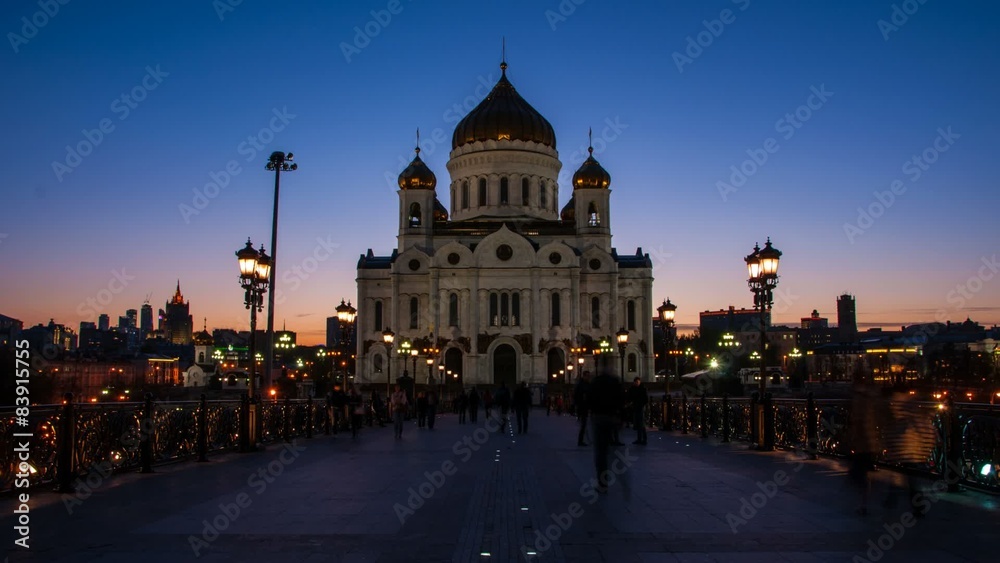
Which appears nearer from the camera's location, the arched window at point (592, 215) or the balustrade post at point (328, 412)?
the balustrade post at point (328, 412)

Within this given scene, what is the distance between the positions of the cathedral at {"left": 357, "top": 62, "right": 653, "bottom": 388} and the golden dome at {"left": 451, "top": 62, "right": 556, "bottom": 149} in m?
0.12

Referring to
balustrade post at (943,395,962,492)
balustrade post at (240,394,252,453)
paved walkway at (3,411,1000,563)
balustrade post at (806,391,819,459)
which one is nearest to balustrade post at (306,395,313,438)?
balustrade post at (240,394,252,453)

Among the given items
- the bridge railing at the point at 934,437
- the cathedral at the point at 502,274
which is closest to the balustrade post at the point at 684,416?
the bridge railing at the point at 934,437

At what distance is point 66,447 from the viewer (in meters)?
12.0

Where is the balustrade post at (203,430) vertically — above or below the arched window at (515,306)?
below

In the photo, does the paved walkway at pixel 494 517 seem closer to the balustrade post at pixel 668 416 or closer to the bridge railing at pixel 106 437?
the bridge railing at pixel 106 437

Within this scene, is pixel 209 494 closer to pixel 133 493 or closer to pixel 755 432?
pixel 133 493

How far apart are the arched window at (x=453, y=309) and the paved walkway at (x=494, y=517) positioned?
5403 cm

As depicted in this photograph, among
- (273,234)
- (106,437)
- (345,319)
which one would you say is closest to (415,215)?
(345,319)

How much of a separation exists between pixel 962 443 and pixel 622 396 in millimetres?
4655

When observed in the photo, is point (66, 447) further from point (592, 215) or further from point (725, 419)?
point (592, 215)

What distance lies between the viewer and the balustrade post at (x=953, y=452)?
11.5 metres

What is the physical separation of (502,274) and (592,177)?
39.2 ft

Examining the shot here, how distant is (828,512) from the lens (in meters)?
9.68
